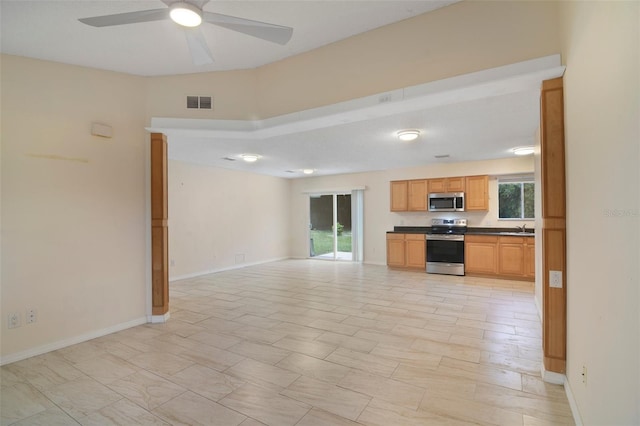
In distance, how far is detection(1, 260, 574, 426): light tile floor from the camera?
6.37 feet

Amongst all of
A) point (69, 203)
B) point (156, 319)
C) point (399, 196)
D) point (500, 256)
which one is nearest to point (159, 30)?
point (69, 203)

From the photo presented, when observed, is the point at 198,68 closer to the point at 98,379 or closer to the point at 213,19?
the point at 213,19

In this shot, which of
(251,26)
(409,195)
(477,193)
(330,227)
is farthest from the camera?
(330,227)

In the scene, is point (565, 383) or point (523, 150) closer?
point (565, 383)

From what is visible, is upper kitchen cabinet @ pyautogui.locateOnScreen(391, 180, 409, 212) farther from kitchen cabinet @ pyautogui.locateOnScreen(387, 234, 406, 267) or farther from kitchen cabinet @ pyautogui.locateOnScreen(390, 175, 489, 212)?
kitchen cabinet @ pyautogui.locateOnScreen(387, 234, 406, 267)

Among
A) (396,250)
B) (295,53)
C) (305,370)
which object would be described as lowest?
(305,370)

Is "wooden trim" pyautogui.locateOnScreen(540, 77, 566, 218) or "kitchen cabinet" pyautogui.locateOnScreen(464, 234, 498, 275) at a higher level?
"wooden trim" pyautogui.locateOnScreen(540, 77, 566, 218)

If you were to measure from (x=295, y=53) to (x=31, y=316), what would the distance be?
12.6 ft

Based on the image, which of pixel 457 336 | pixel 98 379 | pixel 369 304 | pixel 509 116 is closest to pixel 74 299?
pixel 98 379

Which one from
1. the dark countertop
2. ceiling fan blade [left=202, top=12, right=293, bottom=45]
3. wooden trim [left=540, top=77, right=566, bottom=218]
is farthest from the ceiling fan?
the dark countertop

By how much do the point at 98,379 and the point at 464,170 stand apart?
6.89 m

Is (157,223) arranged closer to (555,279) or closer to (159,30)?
(159,30)

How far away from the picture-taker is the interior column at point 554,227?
223 cm

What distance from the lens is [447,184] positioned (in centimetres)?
660
